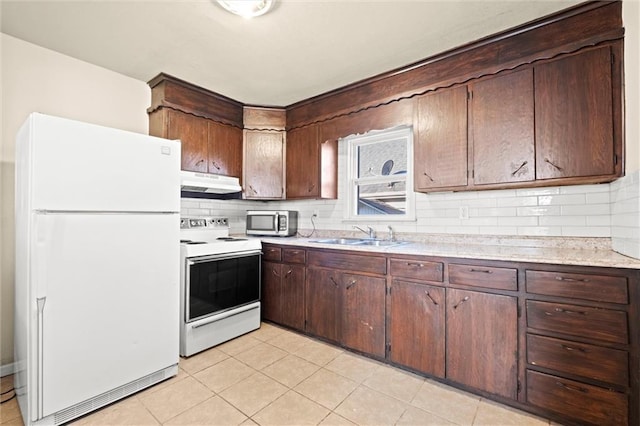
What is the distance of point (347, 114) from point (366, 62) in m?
0.56

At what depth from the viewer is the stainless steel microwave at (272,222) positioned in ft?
11.2

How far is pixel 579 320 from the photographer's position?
5.25ft

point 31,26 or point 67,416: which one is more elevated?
point 31,26

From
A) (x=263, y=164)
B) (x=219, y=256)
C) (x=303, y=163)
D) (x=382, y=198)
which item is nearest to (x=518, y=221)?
(x=382, y=198)

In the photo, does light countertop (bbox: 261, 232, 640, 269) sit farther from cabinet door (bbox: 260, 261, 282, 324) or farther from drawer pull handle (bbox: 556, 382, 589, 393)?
drawer pull handle (bbox: 556, 382, 589, 393)

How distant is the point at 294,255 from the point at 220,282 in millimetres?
708

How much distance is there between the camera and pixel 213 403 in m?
1.85

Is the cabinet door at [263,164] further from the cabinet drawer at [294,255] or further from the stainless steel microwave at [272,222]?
the cabinet drawer at [294,255]

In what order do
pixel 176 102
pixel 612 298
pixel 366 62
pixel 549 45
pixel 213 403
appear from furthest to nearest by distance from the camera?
pixel 176 102, pixel 366 62, pixel 549 45, pixel 213 403, pixel 612 298

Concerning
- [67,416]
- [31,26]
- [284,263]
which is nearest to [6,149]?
[31,26]

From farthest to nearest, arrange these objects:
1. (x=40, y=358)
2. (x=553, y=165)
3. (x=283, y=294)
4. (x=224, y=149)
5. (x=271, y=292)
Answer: (x=224, y=149), (x=271, y=292), (x=283, y=294), (x=553, y=165), (x=40, y=358)

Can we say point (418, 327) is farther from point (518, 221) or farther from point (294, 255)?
point (294, 255)

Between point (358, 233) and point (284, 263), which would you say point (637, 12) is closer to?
point (358, 233)

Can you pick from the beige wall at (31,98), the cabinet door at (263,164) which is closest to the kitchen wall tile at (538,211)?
the cabinet door at (263,164)
